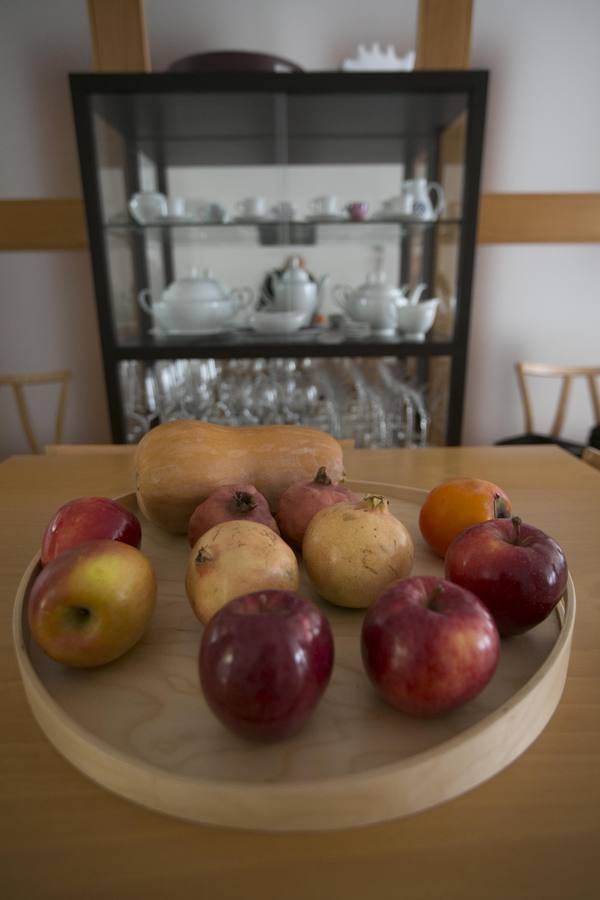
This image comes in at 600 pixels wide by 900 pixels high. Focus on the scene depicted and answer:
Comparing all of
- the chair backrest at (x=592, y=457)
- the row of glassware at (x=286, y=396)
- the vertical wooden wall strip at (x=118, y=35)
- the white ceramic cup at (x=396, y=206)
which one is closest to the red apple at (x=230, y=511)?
the chair backrest at (x=592, y=457)

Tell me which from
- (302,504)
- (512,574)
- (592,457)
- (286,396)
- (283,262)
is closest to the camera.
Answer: (512,574)

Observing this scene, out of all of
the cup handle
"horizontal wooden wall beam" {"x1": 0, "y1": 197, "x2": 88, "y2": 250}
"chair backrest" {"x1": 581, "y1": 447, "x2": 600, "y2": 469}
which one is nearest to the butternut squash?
"chair backrest" {"x1": 581, "y1": 447, "x2": 600, "y2": 469}

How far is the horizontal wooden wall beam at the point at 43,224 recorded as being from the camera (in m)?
1.78

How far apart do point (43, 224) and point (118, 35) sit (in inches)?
24.5

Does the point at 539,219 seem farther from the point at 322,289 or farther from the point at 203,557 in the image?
the point at 203,557

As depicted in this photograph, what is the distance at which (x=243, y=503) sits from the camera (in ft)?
1.49

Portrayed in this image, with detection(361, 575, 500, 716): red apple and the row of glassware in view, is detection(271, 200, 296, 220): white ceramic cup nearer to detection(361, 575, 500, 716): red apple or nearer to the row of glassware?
the row of glassware

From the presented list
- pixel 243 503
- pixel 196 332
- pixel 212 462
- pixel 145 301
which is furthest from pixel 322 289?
pixel 243 503

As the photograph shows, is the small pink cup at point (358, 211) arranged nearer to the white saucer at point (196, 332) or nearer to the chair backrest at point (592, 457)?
the white saucer at point (196, 332)

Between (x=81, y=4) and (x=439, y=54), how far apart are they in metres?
1.11

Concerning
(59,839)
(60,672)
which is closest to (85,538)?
(60,672)

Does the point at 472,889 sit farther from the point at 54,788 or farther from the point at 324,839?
the point at 54,788

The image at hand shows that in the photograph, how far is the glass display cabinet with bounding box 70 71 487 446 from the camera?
143 cm

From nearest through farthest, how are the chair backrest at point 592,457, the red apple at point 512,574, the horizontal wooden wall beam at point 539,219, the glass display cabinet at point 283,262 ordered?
the red apple at point 512,574 → the chair backrest at point 592,457 → the glass display cabinet at point 283,262 → the horizontal wooden wall beam at point 539,219
